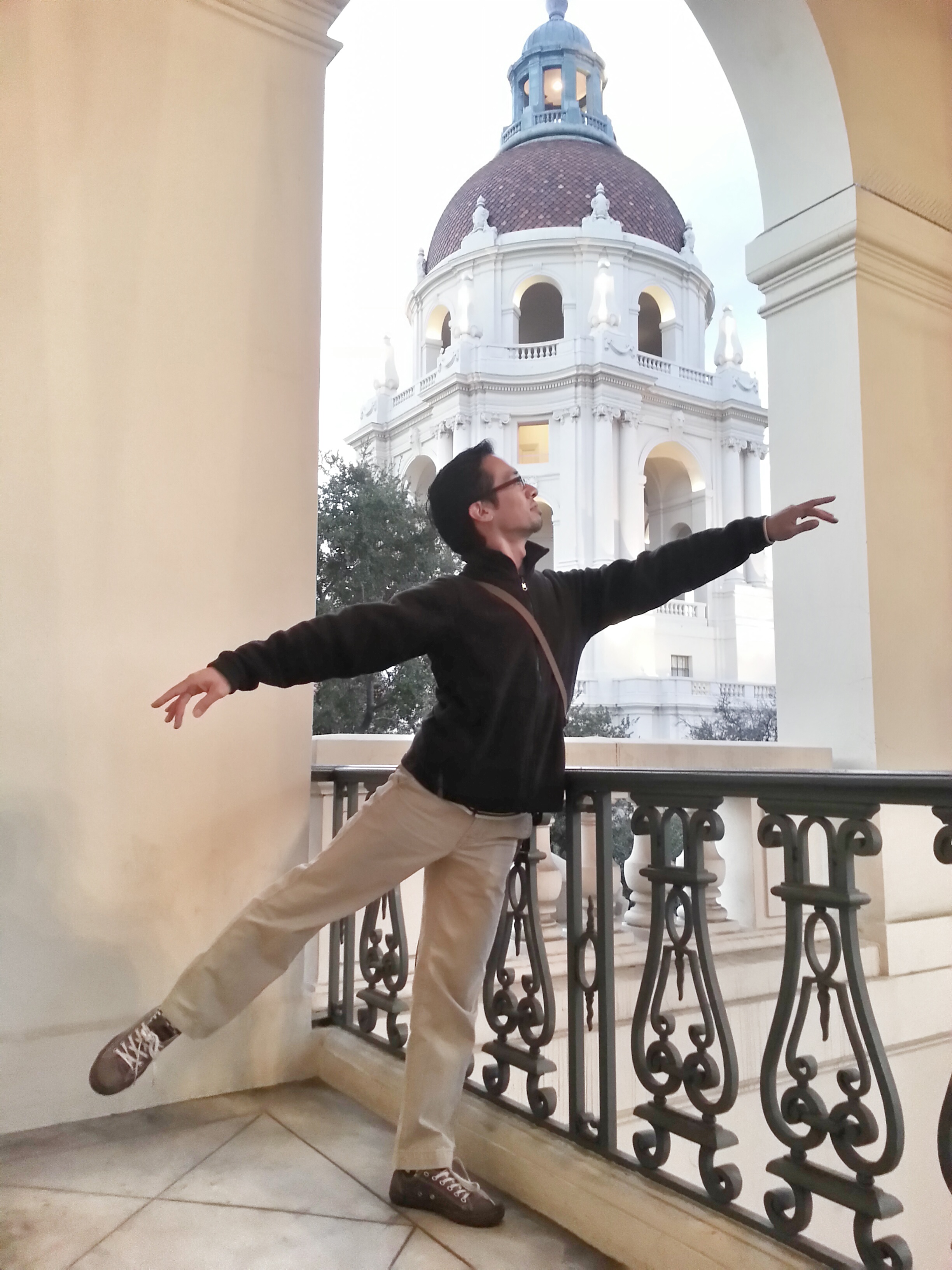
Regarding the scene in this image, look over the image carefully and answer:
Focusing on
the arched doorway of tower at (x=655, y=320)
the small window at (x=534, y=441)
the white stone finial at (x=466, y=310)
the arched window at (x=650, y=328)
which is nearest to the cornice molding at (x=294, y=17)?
the white stone finial at (x=466, y=310)

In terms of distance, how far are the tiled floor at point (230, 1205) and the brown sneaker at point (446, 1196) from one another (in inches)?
0.8

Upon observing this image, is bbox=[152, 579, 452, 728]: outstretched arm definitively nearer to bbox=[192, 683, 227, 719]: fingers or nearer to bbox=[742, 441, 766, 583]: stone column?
bbox=[192, 683, 227, 719]: fingers

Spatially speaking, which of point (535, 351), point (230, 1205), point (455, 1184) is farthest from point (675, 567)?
point (535, 351)

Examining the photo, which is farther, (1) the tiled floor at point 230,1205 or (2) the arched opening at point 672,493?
(2) the arched opening at point 672,493

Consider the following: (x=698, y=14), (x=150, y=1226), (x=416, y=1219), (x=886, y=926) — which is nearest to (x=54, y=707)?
(x=150, y=1226)

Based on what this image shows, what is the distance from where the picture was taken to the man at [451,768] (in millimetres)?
1884

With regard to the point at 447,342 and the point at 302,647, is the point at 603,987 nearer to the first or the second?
the point at 302,647

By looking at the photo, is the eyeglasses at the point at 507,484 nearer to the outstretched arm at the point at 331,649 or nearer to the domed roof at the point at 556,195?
the outstretched arm at the point at 331,649

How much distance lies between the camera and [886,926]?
3.90 metres

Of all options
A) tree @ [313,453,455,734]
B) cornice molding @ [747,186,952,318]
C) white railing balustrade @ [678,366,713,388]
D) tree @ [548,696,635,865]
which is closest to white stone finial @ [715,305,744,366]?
white railing balustrade @ [678,366,713,388]

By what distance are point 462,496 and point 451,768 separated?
0.58 meters

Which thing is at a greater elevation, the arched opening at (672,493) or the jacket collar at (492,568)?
the arched opening at (672,493)

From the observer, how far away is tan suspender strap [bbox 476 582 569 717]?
6.42 ft

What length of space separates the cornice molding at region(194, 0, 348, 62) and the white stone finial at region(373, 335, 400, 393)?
26.2m
